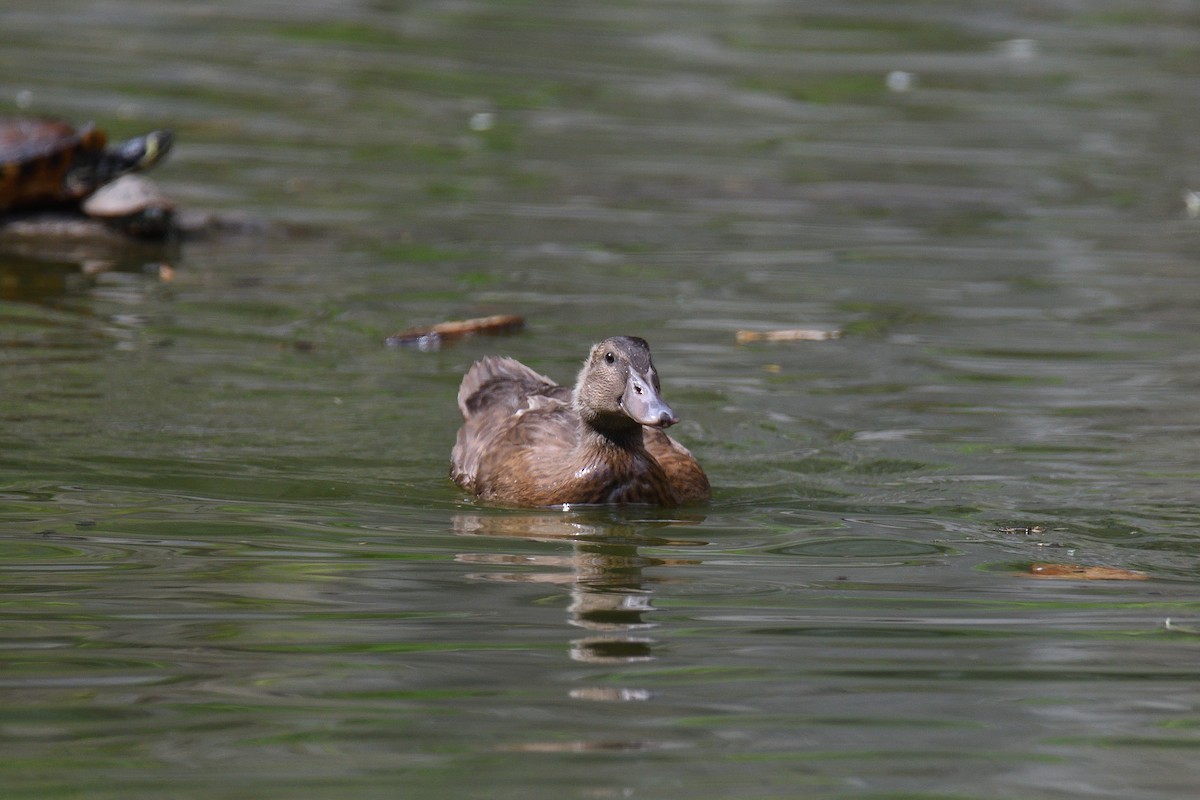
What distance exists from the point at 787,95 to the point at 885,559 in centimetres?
1254

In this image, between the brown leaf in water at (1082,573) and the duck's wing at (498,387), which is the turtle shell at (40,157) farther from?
the brown leaf in water at (1082,573)

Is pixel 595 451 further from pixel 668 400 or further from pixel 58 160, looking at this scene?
pixel 58 160

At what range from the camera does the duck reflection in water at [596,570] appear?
5.73m

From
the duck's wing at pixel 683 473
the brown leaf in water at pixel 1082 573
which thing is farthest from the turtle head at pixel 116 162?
the brown leaf in water at pixel 1082 573

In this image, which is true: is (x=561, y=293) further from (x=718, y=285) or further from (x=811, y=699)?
(x=811, y=699)

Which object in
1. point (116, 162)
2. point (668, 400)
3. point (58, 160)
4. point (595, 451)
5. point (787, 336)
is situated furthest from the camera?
point (116, 162)

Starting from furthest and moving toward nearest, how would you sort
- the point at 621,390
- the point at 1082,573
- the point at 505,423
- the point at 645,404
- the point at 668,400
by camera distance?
the point at 668,400 → the point at 505,423 → the point at 621,390 → the point at 645,404 → the point at 1082,573

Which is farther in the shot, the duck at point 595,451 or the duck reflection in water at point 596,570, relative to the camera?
the duck at point 595,451

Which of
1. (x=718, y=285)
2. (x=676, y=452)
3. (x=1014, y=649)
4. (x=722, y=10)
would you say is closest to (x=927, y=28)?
(x=722, y=10)

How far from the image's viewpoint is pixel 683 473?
8148 mm

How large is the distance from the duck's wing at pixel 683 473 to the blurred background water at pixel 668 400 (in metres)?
0.20

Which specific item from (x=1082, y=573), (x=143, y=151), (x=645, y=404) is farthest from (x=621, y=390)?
(x=143, y=151)

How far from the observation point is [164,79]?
18422 millimetres

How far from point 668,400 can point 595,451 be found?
64.6 inches
